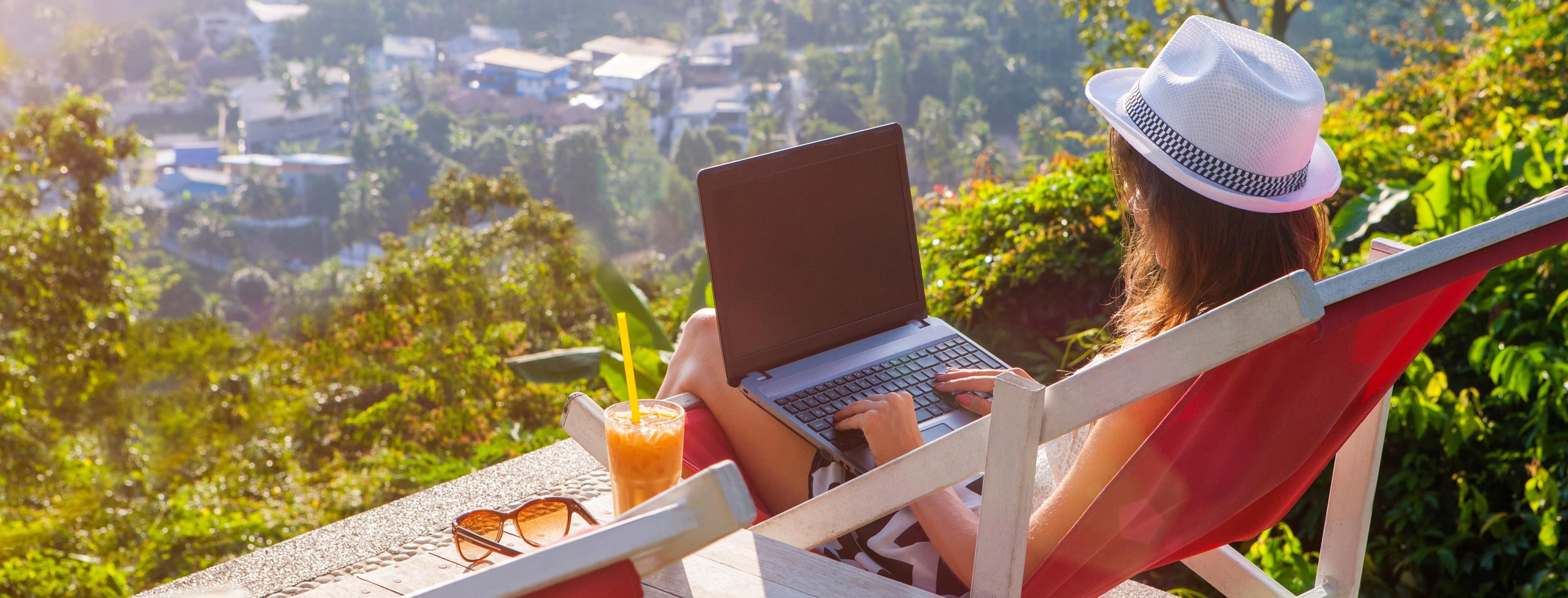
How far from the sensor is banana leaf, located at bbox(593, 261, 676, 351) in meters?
3.22

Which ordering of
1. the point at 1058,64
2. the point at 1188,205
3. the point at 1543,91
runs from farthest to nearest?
the point at 1058,64, the point at 1543,91, the point at 1188,205

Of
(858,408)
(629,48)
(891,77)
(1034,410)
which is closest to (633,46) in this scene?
(629,48)

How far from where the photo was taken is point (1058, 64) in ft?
56.3

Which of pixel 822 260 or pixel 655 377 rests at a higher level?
pixel 822 260

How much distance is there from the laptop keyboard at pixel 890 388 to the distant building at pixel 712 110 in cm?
1781

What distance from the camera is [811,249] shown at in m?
1.81

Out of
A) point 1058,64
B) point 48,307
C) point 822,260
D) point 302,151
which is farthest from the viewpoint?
point 302,151


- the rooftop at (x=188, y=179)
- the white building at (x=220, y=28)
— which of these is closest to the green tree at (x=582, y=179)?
the rooftop at (x=188, y=179)

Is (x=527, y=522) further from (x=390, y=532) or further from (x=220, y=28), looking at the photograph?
(x=220, y=28)

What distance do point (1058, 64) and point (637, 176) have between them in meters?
7.20

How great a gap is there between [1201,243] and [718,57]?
20.7m

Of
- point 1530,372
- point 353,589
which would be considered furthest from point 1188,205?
point 1530,372

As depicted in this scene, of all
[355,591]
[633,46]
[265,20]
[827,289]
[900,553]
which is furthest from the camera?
[265,20]

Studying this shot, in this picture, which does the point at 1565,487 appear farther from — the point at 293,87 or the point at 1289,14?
the point at 293,87
